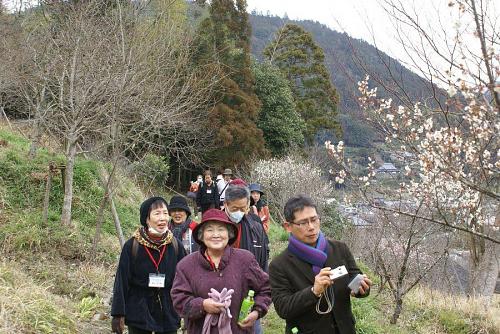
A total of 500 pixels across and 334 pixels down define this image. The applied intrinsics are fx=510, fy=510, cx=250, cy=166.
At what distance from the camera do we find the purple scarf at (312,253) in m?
2.83

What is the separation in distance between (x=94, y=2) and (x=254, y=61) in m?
17.6

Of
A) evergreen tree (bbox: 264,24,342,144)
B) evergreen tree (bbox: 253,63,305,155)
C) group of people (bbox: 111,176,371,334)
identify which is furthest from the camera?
evergreen tree (bbox: 264,24,342,144)

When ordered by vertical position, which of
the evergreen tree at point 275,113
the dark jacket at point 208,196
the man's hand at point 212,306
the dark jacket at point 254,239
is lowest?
the dark jacket at point 208,196

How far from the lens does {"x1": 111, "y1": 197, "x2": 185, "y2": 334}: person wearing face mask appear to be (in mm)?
3768

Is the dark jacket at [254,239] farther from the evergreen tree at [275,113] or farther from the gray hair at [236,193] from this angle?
the evergreen tree at [275,113]

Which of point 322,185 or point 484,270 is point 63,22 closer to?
point 484,270

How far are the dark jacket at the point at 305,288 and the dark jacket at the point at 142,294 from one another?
1247 millimetres

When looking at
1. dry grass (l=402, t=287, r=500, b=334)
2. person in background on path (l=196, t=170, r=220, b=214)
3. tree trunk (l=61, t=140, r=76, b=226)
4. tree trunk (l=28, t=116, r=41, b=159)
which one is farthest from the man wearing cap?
tree trunk (l=28, t=116, r=41, b=159)

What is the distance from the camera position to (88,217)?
954cm

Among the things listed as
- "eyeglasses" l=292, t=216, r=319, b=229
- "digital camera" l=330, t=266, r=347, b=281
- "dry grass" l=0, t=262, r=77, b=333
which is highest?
"eyeglasses" l=292, t=216, r=319, b=229

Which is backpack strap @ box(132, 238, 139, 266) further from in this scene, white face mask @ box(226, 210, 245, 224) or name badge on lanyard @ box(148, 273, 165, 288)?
white face mask @ box(226, 210, 245, 224)

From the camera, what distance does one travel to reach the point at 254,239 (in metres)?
4.28

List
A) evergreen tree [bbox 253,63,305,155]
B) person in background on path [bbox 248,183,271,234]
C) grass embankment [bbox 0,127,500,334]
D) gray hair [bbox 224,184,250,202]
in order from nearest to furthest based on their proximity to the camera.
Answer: gray hair [bbox 224,184,250,202] < grass embankment [bbox 0,127,500,334] < person in background on path [bbox 248,183,271,234] < evergreen tree [bbox 253,63,305,155]

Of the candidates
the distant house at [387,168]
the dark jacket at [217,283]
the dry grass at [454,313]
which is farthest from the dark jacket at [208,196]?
the dark jacket at [217,283]
